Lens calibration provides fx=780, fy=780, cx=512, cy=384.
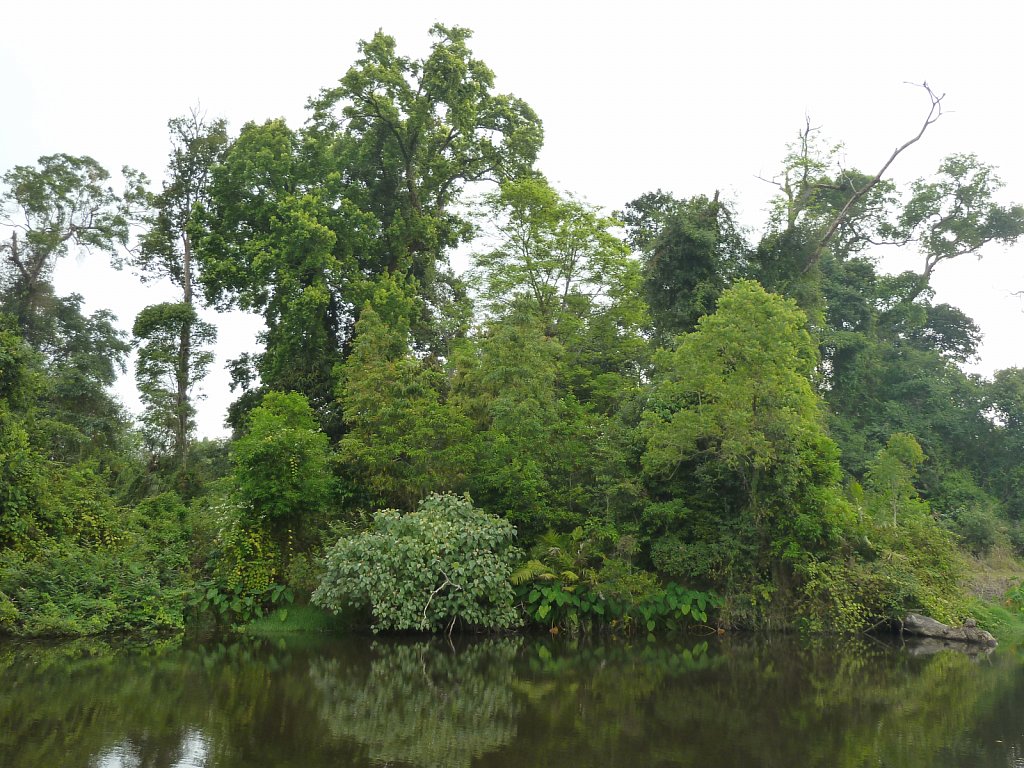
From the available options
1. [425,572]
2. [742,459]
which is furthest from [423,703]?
[742,459]

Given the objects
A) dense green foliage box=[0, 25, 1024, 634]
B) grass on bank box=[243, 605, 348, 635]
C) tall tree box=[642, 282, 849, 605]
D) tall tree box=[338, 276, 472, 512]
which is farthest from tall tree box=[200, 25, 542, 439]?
tall tree box=[642, 282, 849, 605]

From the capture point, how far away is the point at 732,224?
2292 centimetres

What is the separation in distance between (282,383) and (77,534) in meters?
8.10

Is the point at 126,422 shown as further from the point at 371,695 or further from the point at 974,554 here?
the point at 974,554

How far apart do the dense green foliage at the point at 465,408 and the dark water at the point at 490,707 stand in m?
2.30

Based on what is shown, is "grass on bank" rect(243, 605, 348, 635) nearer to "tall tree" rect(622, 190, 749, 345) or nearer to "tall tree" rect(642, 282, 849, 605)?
"tall tree" rect(642, 282, 849, 605)

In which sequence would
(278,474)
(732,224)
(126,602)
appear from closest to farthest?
(126,602) → (278,474) → (732,224)

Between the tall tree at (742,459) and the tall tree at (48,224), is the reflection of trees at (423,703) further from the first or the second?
the tall tree at (48,224)

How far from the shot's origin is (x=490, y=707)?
9258mm

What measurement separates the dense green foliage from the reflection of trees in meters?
2.51

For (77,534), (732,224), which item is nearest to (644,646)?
(77,534)

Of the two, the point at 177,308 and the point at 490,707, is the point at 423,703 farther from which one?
the point at 177,308

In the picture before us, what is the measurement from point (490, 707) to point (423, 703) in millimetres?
825

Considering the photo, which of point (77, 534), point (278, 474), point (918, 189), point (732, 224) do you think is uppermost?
point (918, 189)
